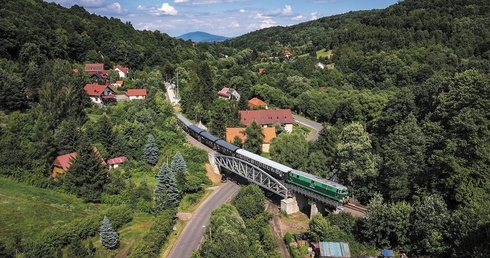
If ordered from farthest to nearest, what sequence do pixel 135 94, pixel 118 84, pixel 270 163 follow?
pixel 118 84 → pixel 135 94 → pixel 270 163

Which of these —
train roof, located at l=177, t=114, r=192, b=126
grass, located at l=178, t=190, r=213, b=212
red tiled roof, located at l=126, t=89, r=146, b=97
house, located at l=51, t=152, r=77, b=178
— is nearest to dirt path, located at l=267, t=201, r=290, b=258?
grass, located at l=178, t=190, r=213, b=212

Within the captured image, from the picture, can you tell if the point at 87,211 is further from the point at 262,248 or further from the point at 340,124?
the point at 340,124

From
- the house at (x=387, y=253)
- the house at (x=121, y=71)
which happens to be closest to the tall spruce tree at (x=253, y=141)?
the house at (x=387, y=253)

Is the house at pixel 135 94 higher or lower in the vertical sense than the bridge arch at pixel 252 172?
higher

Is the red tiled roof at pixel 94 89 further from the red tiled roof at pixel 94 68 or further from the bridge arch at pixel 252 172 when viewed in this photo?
the bridge arch at pixel 252 172

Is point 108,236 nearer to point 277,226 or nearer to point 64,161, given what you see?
point 64,161

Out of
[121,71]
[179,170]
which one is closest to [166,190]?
[179,170]
